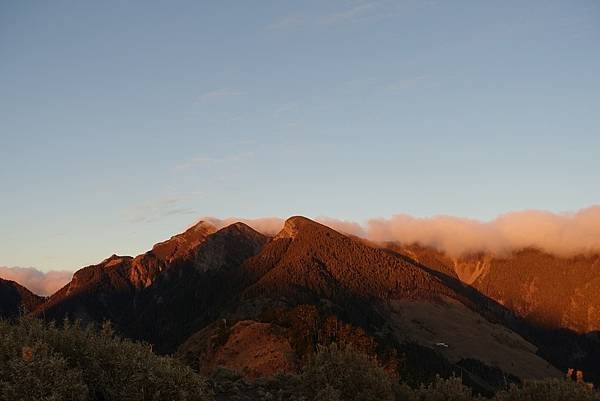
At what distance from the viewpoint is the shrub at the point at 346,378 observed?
26.7m

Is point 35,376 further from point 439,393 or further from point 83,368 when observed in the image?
point 439,393

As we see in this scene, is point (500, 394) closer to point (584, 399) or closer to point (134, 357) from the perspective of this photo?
point (584, 399)

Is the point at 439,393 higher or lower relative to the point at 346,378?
lower

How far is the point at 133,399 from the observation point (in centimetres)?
1823

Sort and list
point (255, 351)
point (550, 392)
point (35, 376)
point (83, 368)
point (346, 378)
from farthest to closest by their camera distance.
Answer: point (255, 351)
point (550, 392)
point (346, 378)
point (83, 368)
point (35, 376)

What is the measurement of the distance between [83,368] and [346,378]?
13.0 meters

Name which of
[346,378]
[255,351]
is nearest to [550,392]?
[346,378]

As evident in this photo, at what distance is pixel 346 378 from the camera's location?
2727 cm

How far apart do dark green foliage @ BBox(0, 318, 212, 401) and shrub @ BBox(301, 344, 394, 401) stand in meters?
7.78

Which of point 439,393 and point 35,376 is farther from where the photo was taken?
point 439,393

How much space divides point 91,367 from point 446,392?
1976cm

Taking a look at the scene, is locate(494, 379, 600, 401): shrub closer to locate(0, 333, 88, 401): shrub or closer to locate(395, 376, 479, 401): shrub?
locate(395, 376, 479, 401): shrub

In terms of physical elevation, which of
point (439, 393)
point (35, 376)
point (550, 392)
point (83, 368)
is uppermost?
point (35, 376)

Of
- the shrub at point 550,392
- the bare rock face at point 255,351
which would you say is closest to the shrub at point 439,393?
the shrub at point 550,392
